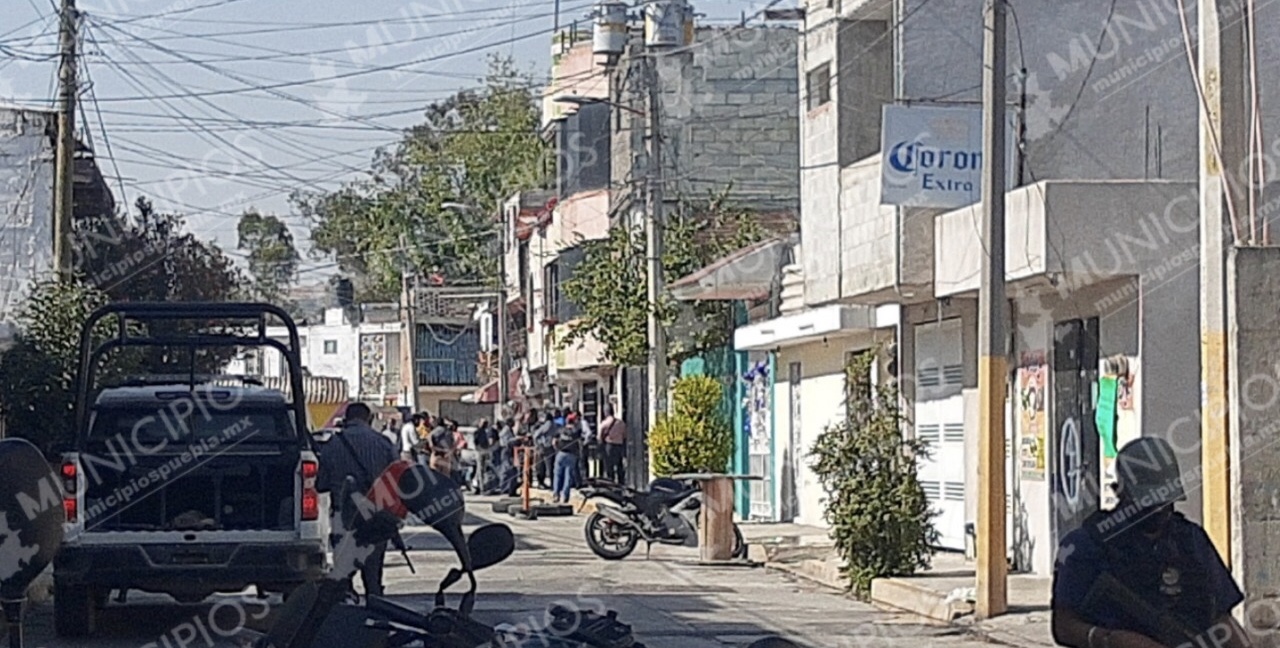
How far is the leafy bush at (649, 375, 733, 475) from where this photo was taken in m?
30.9

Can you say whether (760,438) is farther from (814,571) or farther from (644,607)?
(644,607)

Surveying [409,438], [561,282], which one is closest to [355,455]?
[409,438]

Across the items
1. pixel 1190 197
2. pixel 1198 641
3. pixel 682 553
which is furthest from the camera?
pixel 682 553

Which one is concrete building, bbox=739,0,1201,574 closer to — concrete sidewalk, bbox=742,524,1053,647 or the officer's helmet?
concrete sidewalk, bbox=742,524,1053,647

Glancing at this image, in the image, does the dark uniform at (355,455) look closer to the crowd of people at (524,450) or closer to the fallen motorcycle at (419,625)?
the crowd of people at (524,450)

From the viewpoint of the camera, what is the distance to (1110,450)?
19.1 meters

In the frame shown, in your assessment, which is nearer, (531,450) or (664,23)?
(531,450)

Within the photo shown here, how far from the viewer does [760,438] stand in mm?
33344

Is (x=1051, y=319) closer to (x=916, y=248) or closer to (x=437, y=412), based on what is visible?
(x=916, y=248)

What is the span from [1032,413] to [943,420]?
10.9 ft

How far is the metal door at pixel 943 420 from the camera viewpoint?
23.8 meters

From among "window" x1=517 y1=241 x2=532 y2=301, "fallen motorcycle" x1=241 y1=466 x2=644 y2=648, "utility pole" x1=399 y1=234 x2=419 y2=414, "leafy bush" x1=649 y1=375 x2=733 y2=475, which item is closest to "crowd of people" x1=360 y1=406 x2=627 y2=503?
"leafy bush" x1=649 y1=375 x2=733 y2=475

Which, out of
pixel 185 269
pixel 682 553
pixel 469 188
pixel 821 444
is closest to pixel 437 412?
pixel 469 188

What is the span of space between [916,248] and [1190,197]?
4676mm
